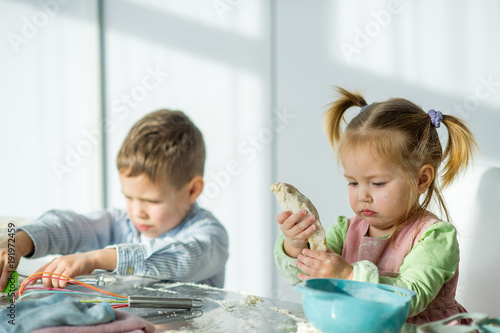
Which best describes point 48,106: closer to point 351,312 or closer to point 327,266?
point 327,266

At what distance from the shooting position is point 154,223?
1445mm

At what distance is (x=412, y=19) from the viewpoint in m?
1.69

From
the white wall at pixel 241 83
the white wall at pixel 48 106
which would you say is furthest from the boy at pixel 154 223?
the white wall at pixel 48 106

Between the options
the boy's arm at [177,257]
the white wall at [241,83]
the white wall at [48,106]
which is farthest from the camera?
the white wall at [48,106]

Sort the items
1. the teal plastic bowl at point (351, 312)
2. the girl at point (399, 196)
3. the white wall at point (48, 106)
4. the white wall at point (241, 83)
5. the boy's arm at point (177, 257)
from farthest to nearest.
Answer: the white wall at point (48, 106), the white wall at point (241, 83), the boy's arm at point (177, 257), the girl at point (399, 196), the teal plastic bowl at point (351, 312)

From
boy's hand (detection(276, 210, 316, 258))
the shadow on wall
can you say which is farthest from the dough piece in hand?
the shadow on wall

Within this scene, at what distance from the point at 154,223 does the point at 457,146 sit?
2.50 ft

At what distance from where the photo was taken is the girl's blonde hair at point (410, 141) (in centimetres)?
104

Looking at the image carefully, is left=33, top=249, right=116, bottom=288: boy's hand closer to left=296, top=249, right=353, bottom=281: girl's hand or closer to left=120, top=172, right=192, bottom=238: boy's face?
left=120, top=172, right=192, bottom=238: boy's face

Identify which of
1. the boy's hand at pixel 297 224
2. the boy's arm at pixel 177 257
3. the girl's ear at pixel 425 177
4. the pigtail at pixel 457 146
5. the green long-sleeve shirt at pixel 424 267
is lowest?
the boy's arm at pixel 177 257

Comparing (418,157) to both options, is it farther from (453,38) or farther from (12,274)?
(12,274)

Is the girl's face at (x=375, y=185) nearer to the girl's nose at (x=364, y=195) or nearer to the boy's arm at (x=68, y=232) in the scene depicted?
the girl's nose at (x=364, y=195)

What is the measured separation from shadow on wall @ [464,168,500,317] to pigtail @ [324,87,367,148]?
0.99 ft

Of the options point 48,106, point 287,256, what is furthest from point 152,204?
point 48,106
